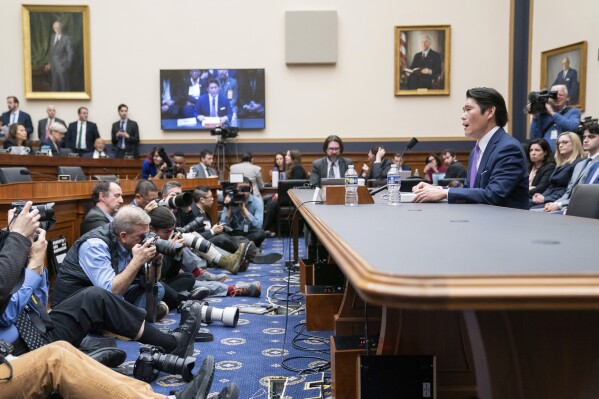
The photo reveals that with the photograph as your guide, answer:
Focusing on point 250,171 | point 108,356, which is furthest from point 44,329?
point 250,171

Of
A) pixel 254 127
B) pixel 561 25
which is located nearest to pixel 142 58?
pixel 254 127

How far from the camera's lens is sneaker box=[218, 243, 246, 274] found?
17.5 feet

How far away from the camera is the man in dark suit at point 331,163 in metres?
5.97

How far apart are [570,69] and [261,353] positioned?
7328mm

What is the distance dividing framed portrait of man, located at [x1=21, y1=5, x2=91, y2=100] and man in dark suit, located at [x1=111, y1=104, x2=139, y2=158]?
2.52 ft

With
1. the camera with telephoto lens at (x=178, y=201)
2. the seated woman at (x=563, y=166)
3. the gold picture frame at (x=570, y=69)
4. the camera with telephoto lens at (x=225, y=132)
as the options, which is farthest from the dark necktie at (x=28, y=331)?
the gold picture frame at (x=570, y=69)

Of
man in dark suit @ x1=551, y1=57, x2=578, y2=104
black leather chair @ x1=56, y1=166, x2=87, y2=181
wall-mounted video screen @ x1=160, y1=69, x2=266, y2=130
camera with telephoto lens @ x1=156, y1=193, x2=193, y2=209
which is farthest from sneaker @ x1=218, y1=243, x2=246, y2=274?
man in dark suit @ x1=551, y1=57, x2=578, y2=104

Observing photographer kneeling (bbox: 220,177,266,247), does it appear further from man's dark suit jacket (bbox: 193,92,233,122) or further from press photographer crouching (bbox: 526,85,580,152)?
man's dark suit jacket (bbox: 193,92,233,122)

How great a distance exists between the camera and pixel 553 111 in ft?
19.5

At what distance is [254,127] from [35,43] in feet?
13.3

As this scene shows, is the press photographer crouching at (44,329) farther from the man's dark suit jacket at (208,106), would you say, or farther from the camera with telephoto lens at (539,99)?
the man's dark suit jacket at (208,106)

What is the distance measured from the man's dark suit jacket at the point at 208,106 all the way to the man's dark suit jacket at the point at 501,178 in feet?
24.9

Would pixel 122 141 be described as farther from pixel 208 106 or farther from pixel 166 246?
pixel 166 246

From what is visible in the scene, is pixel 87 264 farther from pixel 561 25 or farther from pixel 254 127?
pixel 561 25
